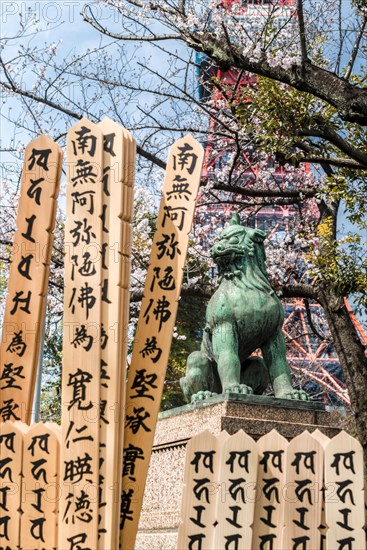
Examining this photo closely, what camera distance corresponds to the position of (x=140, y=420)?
14.5ft

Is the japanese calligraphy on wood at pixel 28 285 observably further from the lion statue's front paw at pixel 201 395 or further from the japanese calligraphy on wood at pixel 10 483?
the lion statue's front paw at pixel 201 395

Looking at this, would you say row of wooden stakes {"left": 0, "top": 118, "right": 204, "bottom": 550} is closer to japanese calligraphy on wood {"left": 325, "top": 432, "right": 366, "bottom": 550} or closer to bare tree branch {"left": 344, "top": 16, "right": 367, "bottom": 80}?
japanese calligraphy on wood {"left": 325, "top": 432, "right": 366, "bottom": 550}

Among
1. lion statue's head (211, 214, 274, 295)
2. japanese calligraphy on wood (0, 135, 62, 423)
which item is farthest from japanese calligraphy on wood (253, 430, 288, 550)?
lion statue's head (211, 214, 274, 295)

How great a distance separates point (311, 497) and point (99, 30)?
29.0 ft

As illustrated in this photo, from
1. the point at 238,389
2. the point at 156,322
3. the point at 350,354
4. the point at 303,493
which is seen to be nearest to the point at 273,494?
the point at 303,493

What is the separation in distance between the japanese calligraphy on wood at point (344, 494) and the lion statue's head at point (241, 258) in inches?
97.3

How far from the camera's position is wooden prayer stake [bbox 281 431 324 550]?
13.3 feet

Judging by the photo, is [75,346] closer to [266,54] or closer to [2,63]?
[266,54]

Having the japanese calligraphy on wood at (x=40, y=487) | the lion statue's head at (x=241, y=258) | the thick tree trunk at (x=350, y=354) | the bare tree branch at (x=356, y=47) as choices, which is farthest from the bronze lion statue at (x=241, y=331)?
the thick tree trunk at (x=350, y=354)

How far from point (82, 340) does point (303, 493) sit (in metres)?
1.58

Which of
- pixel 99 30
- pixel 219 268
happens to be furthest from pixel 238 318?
pixel 99 30

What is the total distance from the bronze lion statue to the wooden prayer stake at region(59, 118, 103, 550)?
6.47ft

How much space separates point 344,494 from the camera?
160 inches

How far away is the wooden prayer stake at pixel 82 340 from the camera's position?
13.5 feet
